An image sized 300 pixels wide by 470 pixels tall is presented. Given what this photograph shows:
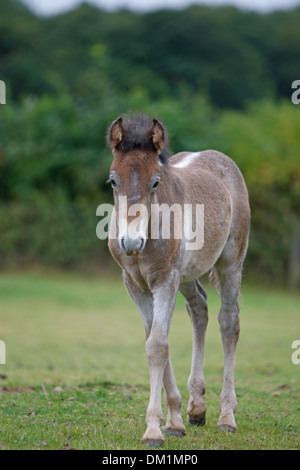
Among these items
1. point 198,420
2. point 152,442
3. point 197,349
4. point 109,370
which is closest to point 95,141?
point 109,370

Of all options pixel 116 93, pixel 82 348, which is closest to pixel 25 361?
pixel 82 348

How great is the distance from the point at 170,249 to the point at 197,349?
1.51 meters

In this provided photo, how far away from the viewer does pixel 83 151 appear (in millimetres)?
27078

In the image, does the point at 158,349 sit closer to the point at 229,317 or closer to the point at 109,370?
the point at 229,317

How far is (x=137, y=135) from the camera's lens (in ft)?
18.3

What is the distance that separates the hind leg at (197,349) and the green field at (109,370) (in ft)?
0.77

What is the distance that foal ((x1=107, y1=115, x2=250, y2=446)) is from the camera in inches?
212

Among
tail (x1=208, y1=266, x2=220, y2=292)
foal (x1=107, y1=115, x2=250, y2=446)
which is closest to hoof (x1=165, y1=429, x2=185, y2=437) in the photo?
foal (x1=107, y1=115, x2=250, y2=446)

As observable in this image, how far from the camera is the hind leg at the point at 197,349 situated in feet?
21.1

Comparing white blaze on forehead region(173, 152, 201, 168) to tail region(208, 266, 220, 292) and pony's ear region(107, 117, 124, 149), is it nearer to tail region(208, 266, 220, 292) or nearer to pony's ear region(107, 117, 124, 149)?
tail region(208, 266, 220, 292)

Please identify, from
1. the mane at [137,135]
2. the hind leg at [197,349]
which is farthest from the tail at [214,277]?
the mane at [137,135]

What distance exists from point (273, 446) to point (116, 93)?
2674 centimetres

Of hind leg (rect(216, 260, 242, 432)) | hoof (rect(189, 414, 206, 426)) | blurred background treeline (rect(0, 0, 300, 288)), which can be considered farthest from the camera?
blurred background treeline (rect(0, 0, 300, 288))

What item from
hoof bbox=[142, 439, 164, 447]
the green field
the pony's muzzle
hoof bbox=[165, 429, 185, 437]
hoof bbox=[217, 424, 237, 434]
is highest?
the pony's muzzle
